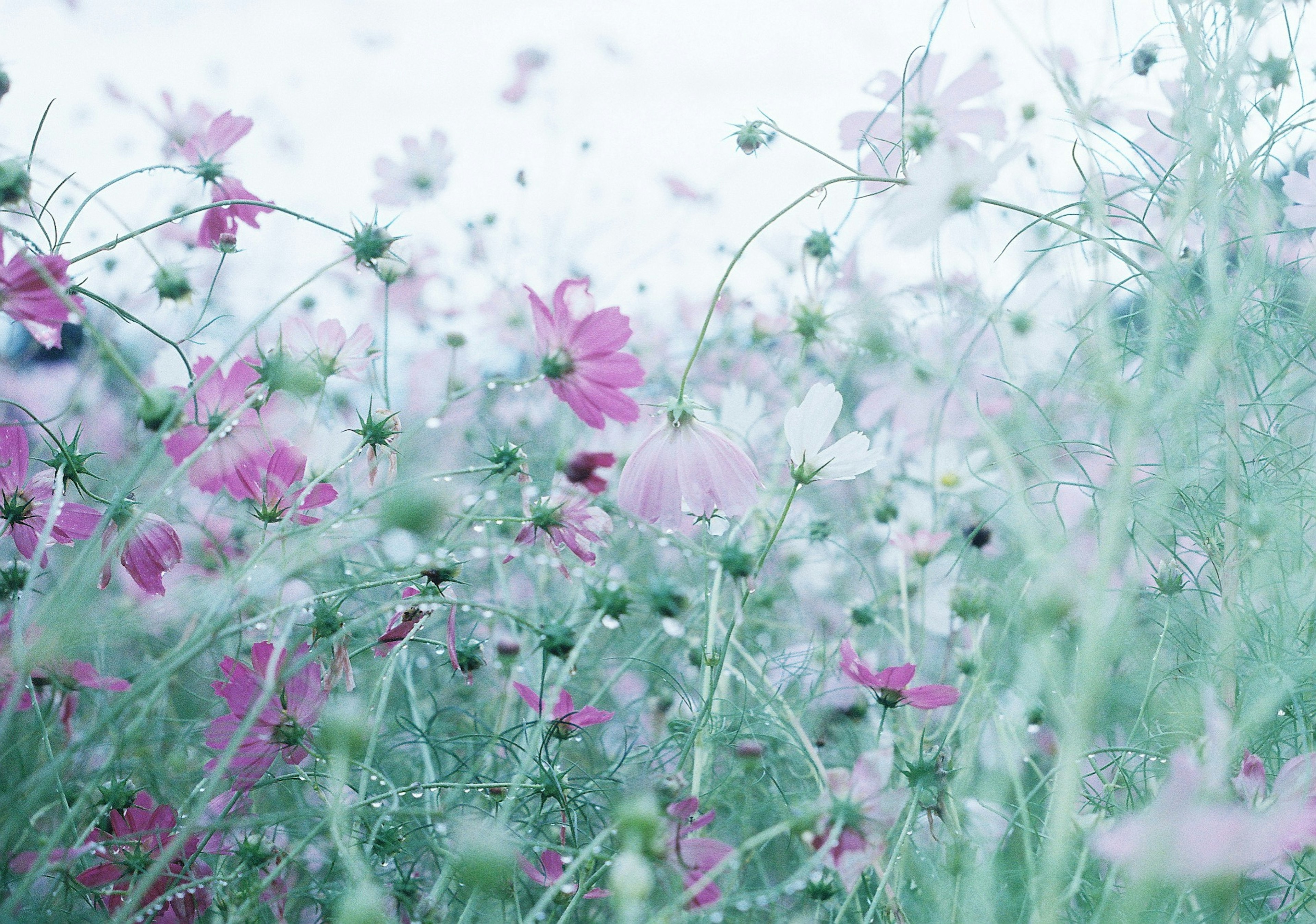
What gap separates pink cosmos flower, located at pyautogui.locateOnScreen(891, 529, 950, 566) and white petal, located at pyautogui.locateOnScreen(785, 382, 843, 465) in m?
0.22

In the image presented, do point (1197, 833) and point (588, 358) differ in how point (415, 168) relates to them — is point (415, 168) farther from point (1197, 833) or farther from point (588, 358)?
point (1197, 833)

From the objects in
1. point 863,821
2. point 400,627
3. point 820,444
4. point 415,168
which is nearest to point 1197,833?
point 863,821

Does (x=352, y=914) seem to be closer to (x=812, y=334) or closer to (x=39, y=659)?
(x=39, y=659)

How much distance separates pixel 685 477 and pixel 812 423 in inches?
3.2

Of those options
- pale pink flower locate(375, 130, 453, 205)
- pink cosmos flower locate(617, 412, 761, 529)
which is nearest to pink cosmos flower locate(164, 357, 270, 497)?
pink cosmos flower locate(617, 412, 761, 529)

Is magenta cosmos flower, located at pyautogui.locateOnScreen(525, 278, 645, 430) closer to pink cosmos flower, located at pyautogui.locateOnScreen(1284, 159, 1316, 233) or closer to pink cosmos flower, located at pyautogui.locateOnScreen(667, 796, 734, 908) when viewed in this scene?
pink cosmos flower, located at pyautogui.locateOnScreen(667, 796, 734, 908)

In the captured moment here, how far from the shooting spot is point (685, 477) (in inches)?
21.0

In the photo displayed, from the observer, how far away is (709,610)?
1.64ft

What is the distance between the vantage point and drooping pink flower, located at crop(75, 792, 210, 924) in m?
0.48

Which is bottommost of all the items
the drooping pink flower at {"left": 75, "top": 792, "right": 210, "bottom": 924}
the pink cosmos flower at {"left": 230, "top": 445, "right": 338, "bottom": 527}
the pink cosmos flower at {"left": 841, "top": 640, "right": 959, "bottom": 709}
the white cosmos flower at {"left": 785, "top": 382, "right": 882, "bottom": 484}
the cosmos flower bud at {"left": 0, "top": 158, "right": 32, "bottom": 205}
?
the drooping pink flower at {"left": 75, "top": 792, "right": 210, "bottom": 924}

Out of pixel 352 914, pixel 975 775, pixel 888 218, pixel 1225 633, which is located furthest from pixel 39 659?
pixel 975 775

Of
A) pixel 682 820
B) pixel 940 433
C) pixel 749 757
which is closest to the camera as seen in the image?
pixel 682 820

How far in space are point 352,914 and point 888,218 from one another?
41 centimetres

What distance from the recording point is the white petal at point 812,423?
0.52 meters
